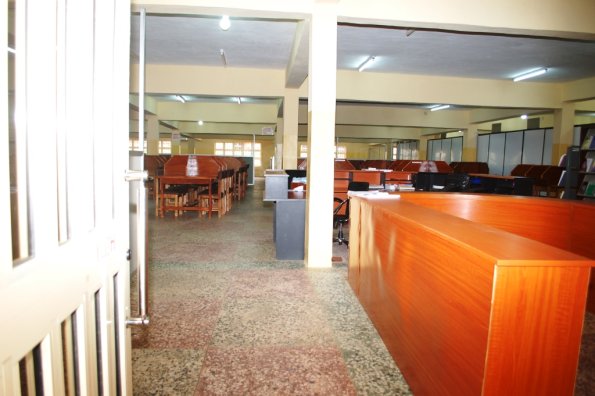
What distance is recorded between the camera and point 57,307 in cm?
85

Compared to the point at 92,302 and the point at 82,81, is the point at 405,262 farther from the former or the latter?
the point at 82,81

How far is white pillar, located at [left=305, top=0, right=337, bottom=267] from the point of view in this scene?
3.84m

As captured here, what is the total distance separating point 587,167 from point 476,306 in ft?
25.0

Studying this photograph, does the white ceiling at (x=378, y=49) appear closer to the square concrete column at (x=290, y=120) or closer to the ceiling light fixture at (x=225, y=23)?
the ceiling light fixture at (x=225, y=23)

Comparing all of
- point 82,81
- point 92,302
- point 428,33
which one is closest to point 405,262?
point 92,302

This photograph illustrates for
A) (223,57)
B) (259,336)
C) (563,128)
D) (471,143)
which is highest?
(223,57)

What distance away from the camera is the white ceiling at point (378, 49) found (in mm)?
5918

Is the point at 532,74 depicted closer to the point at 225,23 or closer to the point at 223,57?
the point at 223,57

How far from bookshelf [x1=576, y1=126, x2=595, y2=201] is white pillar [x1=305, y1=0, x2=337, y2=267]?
19.4 feet

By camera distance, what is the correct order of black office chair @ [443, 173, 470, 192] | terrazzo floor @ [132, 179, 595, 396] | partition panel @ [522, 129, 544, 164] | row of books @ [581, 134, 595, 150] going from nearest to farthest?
terrazzo floor @ [132, 179, 595, 396], black office chair @ [443, 173, 470, 192], row of books @ [581, 134, 595, 150], partition panel @ [522, 129, 544, 164]

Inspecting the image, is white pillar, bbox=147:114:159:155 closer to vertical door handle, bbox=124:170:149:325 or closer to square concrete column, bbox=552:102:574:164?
vertical door handle, bbox=124:170:149:325

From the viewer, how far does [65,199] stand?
95cm

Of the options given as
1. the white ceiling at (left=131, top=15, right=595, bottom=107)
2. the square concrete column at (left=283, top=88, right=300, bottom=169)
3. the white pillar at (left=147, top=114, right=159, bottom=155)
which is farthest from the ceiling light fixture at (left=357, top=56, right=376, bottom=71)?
the white pillar at (left=147, top=114, right=159, bottom=155)

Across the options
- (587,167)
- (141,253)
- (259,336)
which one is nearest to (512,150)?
(587,167)
